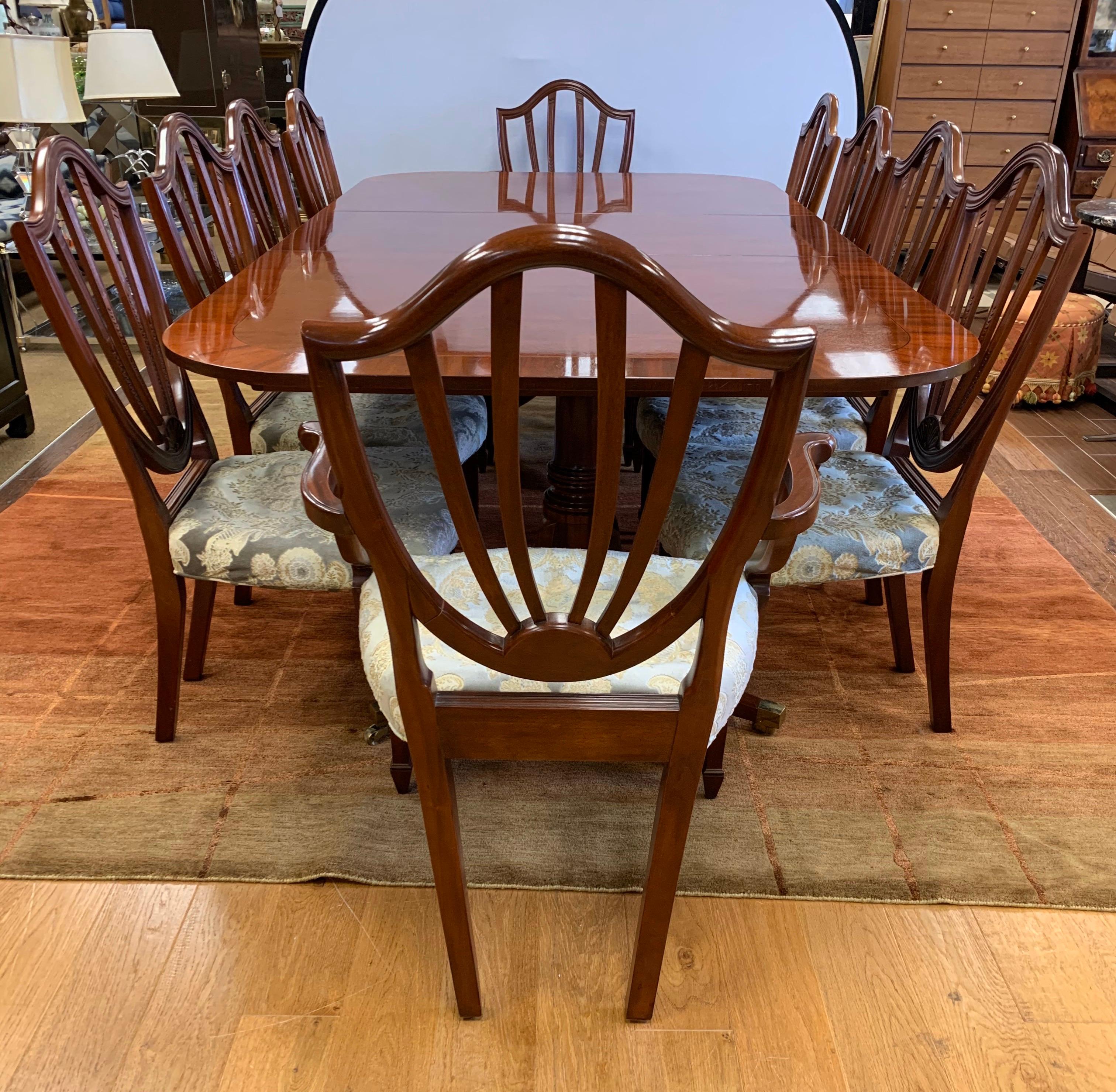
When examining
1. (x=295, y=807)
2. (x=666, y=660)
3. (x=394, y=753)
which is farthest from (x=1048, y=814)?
(x=295, y=807)

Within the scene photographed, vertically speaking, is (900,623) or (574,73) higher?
(574,73)

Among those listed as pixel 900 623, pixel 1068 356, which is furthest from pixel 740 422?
pixel 1068 356

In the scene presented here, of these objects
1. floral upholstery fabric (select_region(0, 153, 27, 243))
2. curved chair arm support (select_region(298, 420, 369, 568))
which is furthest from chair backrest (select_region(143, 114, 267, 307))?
floral upholstery fabric (select_region(0, 153, 27, 243))

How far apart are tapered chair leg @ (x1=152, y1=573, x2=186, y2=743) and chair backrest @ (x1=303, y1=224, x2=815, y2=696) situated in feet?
2.24

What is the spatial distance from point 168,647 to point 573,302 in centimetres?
84

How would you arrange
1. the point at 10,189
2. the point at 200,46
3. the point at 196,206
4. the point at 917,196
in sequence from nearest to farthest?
the point at 196,206
the point at 917,196
the point at 10,189
the point at 200,46

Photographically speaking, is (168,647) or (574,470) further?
(574,470)

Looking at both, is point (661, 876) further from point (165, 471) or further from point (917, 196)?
point (917, 196)

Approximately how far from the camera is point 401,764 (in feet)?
5.02

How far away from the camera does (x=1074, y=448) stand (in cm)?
299

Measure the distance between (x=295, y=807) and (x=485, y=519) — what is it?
3.32ft

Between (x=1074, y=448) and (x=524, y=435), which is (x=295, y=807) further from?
(x=1074, y=448)

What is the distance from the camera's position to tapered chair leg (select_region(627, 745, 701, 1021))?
1.09 metres

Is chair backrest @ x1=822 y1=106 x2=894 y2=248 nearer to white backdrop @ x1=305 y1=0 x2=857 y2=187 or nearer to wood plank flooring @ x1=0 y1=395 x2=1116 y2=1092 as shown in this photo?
white backdrop @ x1=305 y1=0 x2=857 y2=187
